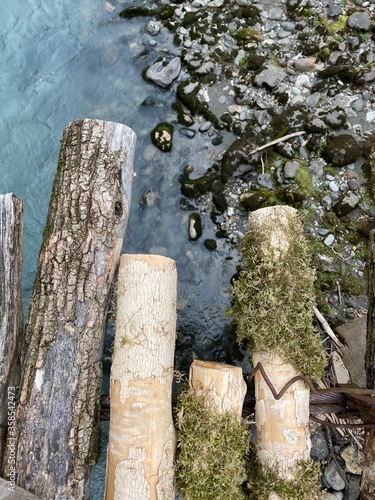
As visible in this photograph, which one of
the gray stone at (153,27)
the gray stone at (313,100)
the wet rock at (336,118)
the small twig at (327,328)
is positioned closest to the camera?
the small twig at (327,328)

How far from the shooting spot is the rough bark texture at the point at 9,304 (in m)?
2.98

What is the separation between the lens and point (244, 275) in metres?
2.97

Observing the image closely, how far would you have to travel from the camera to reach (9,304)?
306 centimetres

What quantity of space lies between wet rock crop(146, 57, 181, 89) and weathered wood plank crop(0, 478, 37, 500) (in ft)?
12.6

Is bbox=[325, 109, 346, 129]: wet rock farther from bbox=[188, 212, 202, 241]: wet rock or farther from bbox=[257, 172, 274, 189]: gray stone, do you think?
bbox=[188, 212, 202, 241]: wet rock

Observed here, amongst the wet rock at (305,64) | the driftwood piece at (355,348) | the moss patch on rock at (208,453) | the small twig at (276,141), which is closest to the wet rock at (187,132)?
the small twig at (276,141)

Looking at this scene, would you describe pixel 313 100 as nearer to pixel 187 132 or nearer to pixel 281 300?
pixel 187 132

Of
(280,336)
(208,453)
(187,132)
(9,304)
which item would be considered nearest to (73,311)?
(9,304)

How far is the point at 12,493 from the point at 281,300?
204cm

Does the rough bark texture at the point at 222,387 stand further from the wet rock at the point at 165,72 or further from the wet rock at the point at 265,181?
the wet rock at the point at 165,72

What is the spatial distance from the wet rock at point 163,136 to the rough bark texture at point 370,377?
7.72 ft

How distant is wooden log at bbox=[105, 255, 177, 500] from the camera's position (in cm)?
260

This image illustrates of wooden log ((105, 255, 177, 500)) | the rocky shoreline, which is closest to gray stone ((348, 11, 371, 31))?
the rocky shoreline

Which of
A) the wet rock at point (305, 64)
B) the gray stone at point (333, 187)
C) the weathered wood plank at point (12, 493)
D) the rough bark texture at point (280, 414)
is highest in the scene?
the wet rock at point (305, 64)
